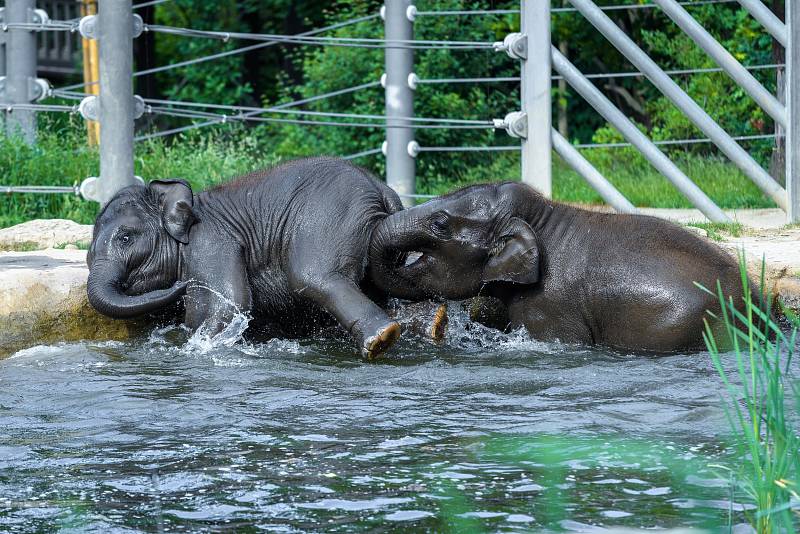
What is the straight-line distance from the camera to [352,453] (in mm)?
3885

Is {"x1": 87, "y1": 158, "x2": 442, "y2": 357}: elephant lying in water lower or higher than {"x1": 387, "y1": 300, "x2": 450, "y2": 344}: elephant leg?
higher

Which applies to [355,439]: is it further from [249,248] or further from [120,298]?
[249,248]

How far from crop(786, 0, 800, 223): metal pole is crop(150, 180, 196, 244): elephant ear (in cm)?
359

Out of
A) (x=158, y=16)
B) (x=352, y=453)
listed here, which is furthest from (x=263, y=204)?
(x=158, y=16)

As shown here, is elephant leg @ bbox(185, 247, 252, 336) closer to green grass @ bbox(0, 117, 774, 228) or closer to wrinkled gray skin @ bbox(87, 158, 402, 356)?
wrinkled gray skin @ bbox(87, 158, 402, 356)

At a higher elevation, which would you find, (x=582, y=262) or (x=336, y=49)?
(x=336, y=49)

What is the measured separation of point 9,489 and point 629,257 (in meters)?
2.93

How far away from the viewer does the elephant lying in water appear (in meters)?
5.57

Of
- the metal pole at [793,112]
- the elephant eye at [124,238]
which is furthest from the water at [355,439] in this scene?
the metal pole at [793,112]

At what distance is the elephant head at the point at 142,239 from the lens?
572 centimetres

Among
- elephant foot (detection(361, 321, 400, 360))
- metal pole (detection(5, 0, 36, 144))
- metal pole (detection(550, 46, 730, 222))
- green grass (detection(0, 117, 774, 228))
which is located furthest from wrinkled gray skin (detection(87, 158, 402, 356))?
metal pole (detection(5, 0, 36, 144))

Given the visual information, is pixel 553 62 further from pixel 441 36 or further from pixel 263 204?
pixel 441 36

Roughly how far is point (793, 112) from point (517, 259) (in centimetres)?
281

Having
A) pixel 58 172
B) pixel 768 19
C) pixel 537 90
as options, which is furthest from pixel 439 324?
pixel 58 172
